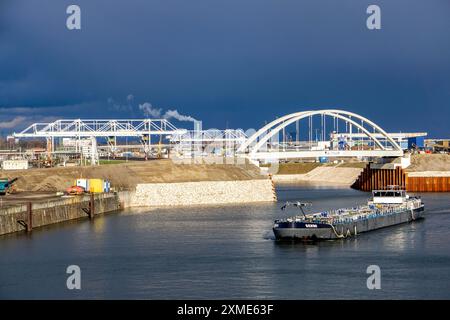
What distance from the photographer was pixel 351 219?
204 ft

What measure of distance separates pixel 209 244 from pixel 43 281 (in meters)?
15.0

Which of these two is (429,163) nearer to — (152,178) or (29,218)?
(152,178)

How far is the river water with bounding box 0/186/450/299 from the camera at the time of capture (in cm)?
4103

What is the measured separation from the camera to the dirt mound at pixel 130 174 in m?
90.9

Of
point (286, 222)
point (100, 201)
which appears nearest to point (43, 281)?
point (286, 222)

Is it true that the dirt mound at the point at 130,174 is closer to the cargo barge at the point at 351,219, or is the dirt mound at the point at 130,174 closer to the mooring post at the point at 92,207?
the mooring post at the point at 92,207

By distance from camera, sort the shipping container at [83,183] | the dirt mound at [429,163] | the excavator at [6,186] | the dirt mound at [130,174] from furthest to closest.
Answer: the dirt mound at [429,163], the dirt mound at [130,174], the shipping container at [83,183], the excavator at [6,186]

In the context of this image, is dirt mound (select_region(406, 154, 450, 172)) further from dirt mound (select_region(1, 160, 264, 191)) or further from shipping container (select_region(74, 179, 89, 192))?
shipping container (select_region(74, 179, 89, 192))

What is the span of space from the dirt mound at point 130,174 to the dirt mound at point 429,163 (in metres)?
34.6

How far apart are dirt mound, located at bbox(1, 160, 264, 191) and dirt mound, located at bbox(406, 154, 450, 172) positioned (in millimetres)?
34600

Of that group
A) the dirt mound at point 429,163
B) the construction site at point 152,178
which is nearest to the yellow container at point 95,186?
the construction site at point 152,178

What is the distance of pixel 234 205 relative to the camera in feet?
300

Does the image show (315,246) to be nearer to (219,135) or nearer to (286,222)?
(286,222)
